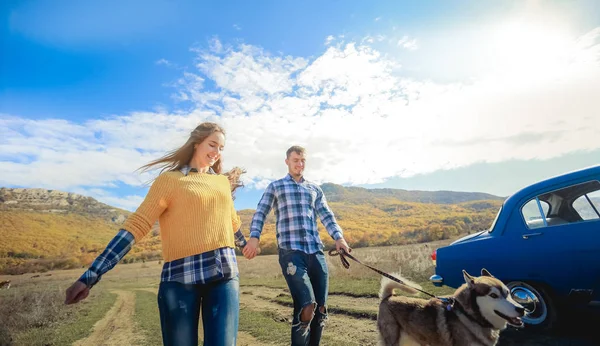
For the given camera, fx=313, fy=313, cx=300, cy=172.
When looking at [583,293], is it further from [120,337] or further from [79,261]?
[79,261]

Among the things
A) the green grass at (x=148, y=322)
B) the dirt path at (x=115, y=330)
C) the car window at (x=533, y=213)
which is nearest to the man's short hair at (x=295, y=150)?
the car window at (x=533, y=213)

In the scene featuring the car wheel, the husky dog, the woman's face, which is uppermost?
the woman's face

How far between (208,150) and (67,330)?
1126cm

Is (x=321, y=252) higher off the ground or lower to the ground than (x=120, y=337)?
higher

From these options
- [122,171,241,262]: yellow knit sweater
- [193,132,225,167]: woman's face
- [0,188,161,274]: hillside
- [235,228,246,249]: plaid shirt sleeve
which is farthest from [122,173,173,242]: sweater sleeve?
[0,188,161,274]: hillside

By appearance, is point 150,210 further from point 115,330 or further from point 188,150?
point 115,330

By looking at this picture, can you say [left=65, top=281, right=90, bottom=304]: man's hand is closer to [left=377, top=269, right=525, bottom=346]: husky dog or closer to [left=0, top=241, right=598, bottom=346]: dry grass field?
[left=377, top=269, right=525, bottom=346]: husky dog

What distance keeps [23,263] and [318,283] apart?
6228 centimetres

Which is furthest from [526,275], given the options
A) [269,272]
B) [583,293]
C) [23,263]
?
[23,263]

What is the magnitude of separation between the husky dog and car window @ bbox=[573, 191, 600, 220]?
2.56 m

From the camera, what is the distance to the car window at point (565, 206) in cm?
512

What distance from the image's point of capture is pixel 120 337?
8.84m

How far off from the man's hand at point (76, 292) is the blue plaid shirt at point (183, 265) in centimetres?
4

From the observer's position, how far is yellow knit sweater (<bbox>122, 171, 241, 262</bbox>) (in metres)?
2.48
